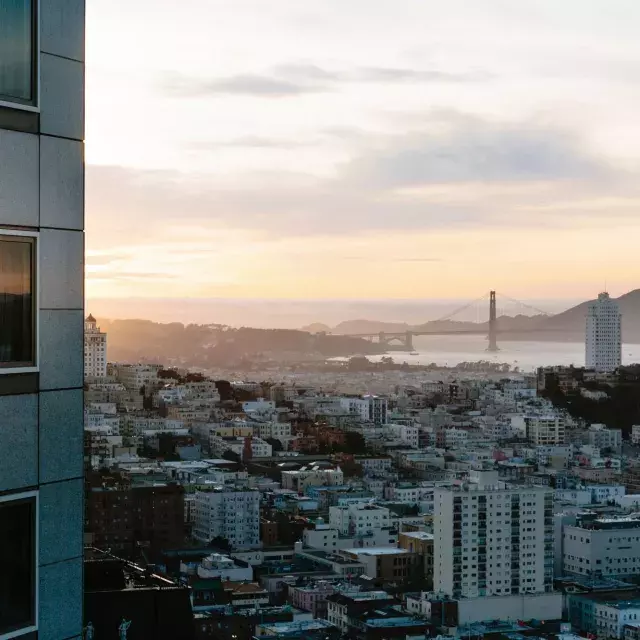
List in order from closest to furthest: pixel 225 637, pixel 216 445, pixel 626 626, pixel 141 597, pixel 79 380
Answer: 1. pixel 79 380
2. pixel 141 597
3. pixel 225 637
4. pixel 626 626
5. pixel 216 445

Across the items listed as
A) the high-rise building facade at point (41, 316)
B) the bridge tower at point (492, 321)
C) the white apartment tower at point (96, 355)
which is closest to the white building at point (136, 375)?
the white apartment tower at point (96, 355)

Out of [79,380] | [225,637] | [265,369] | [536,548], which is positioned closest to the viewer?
[79,380]

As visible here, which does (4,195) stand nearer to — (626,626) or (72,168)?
(72,168)

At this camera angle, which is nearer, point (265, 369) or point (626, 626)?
point (626, 626)

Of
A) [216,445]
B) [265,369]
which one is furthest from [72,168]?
[265,369]

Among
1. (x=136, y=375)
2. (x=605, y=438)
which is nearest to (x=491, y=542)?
(x=605, y=438)
